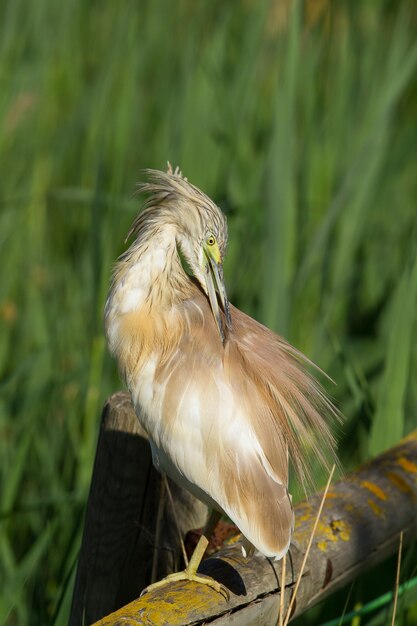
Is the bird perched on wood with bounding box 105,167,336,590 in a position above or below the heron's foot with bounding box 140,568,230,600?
above

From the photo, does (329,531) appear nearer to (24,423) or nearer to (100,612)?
(100,612)

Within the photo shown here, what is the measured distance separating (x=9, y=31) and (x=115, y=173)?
93 cm

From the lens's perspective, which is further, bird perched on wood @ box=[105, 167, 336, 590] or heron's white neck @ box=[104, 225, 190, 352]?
heron's white neck @ box=[104, 225, 190, 352]

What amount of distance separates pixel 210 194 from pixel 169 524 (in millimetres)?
1354

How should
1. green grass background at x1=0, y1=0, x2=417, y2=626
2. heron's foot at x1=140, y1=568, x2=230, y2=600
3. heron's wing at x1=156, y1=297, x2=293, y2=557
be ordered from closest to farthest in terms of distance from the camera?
heron's foot at x1=140, y1=568, x2=230, y2=600 → heron's wing at x1=156, y1=297, x2=293, y2=557 → green grass background at x1=0, y1=0, x2=417, y2=626

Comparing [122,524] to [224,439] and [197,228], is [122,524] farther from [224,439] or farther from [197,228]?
[197,228]

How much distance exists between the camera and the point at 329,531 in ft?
4.93

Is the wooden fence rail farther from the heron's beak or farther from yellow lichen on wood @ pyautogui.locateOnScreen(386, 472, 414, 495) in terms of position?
the heron's beak

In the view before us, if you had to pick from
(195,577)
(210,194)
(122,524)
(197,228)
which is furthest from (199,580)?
(210,194)

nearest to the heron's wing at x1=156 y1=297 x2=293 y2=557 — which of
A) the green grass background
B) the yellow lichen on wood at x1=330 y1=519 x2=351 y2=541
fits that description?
the yellow lichen on wood at x1=330 y1=519 x2=351 y2=541

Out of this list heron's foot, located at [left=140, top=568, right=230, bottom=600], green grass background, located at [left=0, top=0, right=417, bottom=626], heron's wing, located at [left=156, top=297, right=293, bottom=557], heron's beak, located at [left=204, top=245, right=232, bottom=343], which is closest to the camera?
heron's foot, located at [left=140, top=568, right=230, bottom=600]

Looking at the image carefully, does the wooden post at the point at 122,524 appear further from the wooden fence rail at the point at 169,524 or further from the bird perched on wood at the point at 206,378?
the bird perched on wood at the point at 206,378

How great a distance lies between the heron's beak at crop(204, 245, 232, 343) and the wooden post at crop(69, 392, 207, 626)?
0.21 m

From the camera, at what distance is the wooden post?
163 cm
